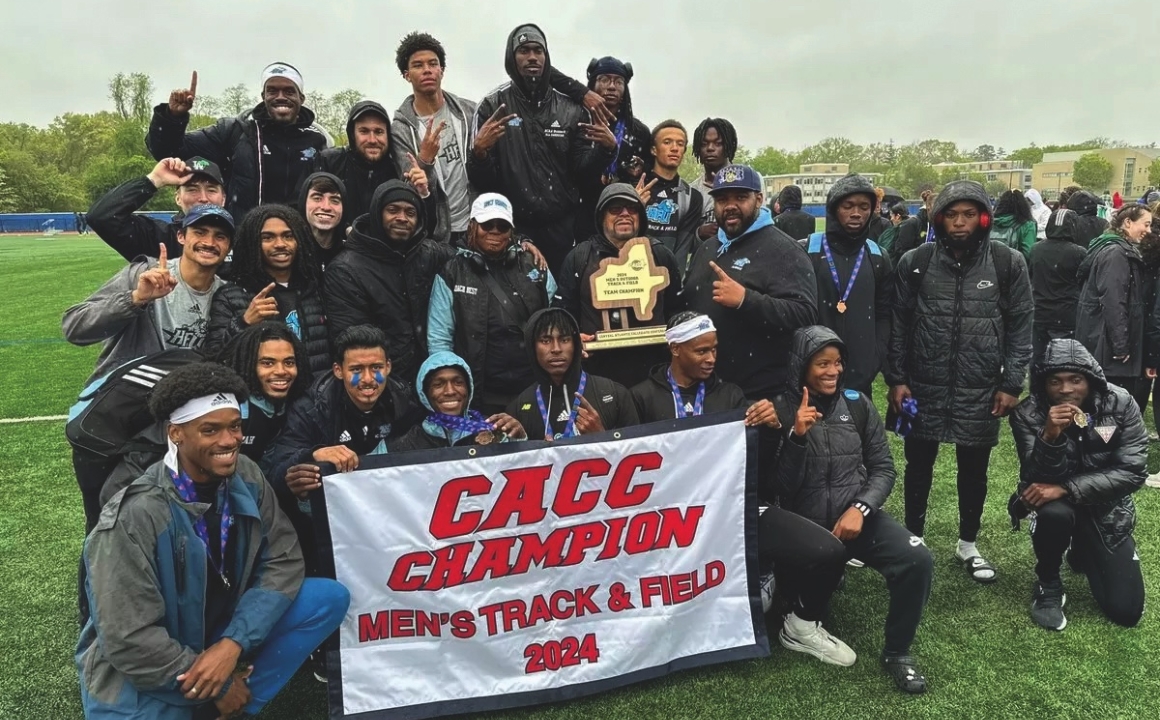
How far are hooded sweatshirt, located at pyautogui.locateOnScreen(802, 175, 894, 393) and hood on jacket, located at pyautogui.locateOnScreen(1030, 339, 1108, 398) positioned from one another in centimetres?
96

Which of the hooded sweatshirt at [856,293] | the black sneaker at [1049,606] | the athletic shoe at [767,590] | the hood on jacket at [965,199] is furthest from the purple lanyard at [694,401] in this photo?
the black sneaker at [1049,606]

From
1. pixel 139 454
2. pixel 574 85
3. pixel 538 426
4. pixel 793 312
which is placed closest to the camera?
pixel 139 454

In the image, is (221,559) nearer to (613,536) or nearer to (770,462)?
(613,536)

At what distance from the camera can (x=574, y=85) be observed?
6.17m

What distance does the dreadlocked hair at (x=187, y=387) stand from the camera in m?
3.19

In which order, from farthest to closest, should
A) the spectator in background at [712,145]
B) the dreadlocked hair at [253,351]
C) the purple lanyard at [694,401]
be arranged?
the spectator in background at [712,145] → the purple lanyard at [694,401] → the dreadlocked hair at [253,351]

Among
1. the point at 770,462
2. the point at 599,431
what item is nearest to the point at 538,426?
the point at 599,431

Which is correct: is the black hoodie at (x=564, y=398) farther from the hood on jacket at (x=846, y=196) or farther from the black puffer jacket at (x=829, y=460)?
the hood on jacket at (x=846, y=196)

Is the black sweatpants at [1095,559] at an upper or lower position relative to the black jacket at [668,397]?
lower

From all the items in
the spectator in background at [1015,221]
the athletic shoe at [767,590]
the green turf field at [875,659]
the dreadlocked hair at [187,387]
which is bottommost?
the green turf field at [875,659]

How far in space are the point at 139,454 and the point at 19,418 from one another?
304 inches

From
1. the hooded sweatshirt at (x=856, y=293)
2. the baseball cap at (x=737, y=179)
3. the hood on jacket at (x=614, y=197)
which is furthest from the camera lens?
the hooded sweatshirt at (x=856, y=293)

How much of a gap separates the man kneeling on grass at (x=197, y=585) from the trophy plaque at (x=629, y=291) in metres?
2.08

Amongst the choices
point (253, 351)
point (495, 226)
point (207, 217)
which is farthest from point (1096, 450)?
point (207, 217)
